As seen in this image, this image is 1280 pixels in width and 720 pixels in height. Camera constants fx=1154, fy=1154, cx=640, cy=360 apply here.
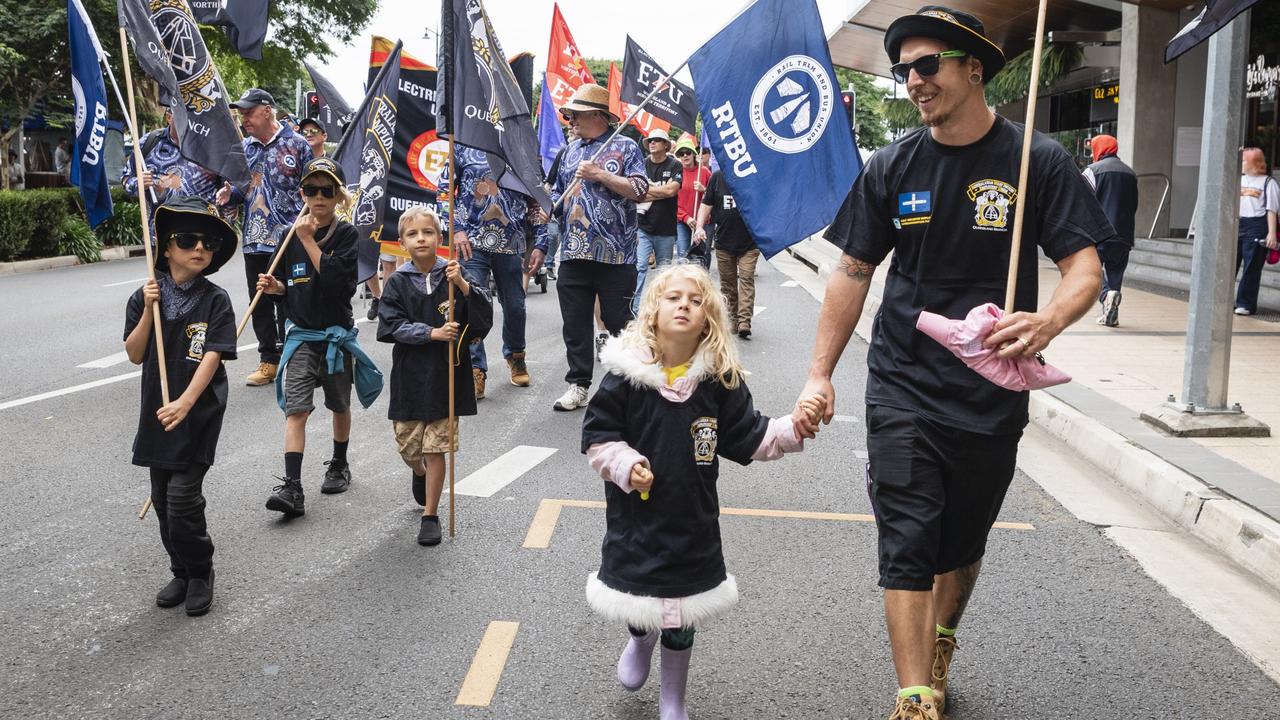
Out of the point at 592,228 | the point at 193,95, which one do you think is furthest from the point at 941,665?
the point at 193,95

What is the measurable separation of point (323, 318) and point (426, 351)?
821 millimetres

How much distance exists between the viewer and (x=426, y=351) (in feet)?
17.4

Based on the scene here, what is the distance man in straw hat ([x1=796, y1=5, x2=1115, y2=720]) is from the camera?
317cm

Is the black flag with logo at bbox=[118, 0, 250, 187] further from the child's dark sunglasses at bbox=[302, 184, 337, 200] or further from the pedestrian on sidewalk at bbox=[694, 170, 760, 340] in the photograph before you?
the pedestrian on sidewalk at bbox=[694, 170, 760, 340]

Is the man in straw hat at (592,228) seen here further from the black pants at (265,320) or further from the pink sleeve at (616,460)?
the pink sleeve at (616,460)

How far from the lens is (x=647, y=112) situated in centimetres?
1689

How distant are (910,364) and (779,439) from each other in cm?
44

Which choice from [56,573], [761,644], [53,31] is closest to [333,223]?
[56,573]

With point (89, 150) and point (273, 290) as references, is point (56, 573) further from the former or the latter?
point (89, 150)

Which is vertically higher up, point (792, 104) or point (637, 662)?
point (792, 104)

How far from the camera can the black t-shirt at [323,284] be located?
5.82 m

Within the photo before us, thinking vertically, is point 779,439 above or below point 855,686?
above

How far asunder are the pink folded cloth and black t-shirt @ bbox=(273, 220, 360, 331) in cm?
359

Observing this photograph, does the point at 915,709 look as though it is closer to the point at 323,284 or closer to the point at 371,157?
the point at 323,284
